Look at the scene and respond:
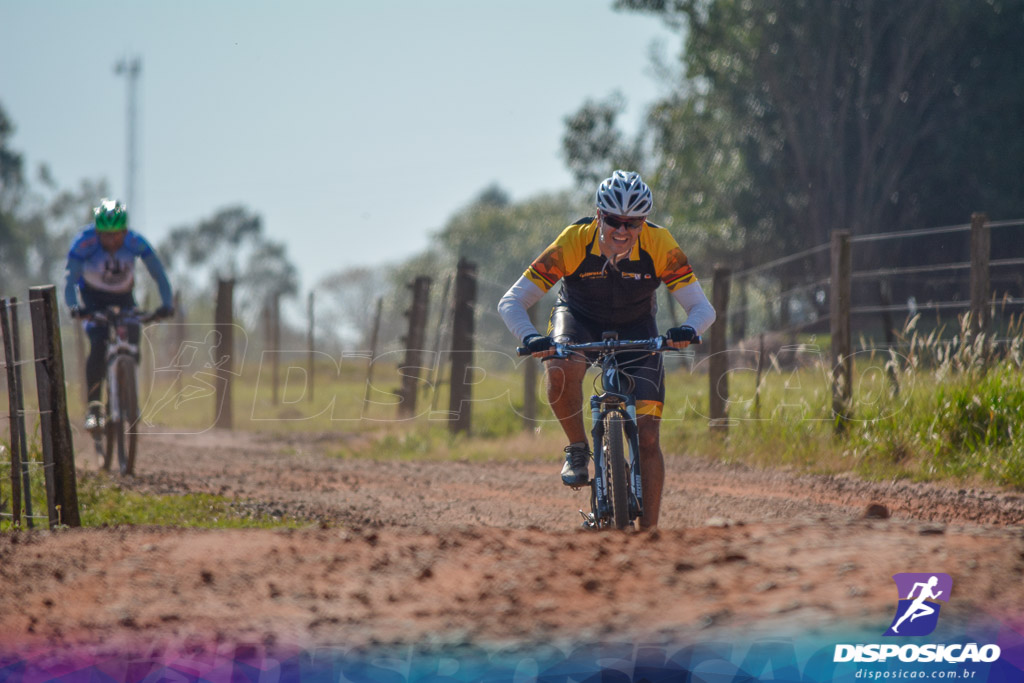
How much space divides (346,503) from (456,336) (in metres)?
5.63

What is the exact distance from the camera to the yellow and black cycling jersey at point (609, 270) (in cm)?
605

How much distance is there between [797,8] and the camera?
100 feet

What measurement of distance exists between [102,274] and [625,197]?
227 inches

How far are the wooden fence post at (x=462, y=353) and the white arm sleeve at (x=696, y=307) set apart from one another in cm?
774

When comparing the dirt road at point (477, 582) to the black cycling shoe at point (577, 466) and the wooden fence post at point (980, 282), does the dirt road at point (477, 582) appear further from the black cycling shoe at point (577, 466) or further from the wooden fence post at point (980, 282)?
the wooden fence post at point (980, 282)

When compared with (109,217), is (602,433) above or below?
below

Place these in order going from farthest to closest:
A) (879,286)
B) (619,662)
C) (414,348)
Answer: (414,348)
(879,286)
(619,662)

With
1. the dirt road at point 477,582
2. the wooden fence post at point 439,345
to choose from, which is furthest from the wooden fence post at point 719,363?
the dirt road at point 477,582

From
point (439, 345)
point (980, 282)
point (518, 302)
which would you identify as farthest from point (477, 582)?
point (439, 345)

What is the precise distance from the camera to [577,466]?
19.3 feet

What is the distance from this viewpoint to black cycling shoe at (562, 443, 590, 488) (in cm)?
585

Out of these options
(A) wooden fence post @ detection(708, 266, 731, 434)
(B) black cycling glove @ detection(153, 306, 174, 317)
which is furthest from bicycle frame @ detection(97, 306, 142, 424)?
(A) wooden fence post @ detection(708, 266, 731, 434)

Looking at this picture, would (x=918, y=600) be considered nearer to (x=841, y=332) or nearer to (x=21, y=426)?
(x=21, y=426)

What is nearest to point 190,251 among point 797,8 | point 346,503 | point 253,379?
point 253,379
